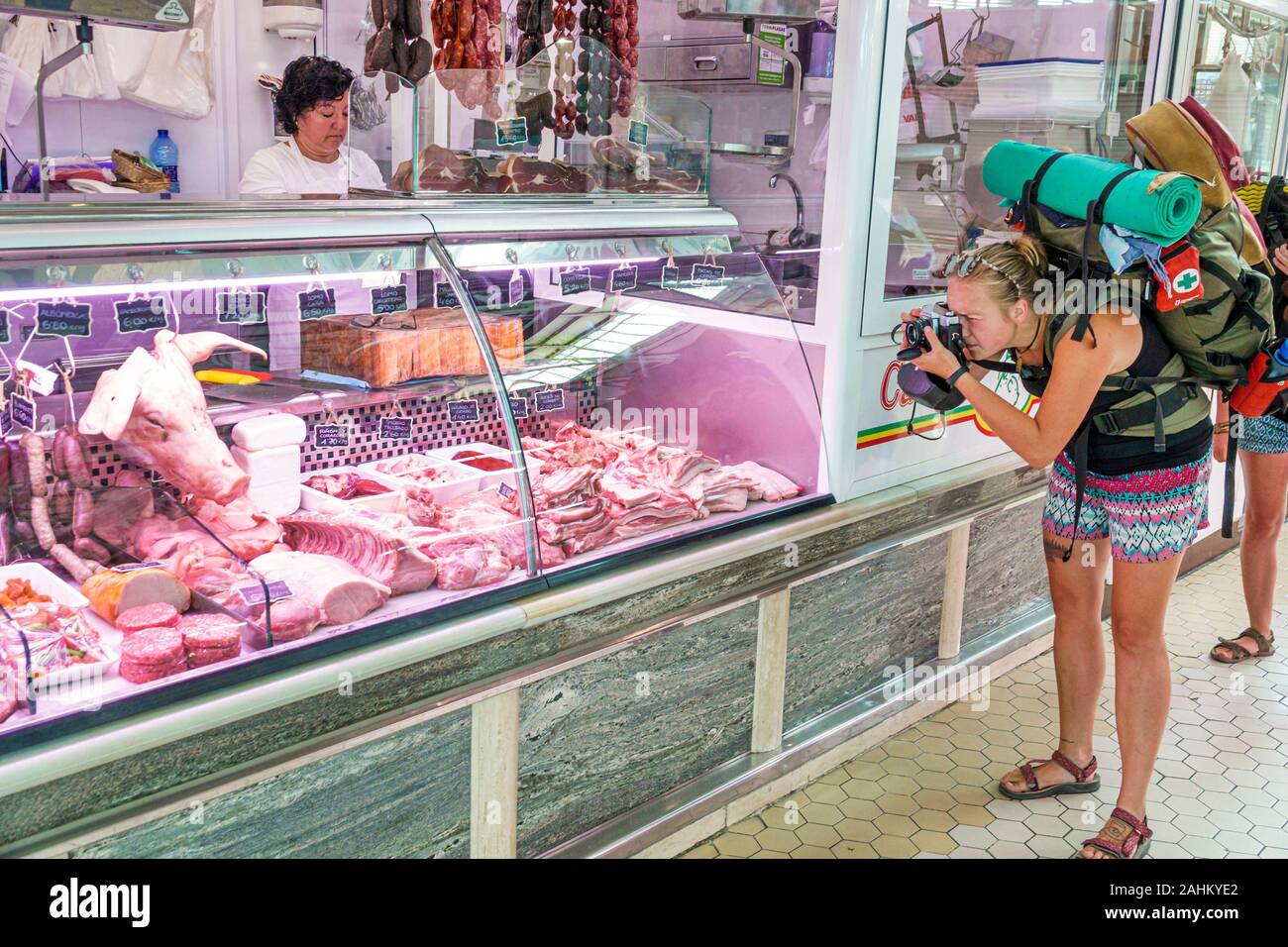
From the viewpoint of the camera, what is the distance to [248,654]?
2307 millimetres

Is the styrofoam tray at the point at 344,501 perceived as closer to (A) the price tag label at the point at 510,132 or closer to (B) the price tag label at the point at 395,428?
(B) the price tag label at the point at 395,428

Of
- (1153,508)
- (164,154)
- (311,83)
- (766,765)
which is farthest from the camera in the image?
(164,154)

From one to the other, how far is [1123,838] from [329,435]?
2.47m

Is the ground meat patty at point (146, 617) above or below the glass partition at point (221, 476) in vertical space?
below

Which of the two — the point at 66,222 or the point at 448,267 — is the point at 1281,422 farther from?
the point at 66,222

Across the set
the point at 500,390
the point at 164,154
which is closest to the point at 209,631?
the point at 500,390

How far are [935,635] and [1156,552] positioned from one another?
123cm

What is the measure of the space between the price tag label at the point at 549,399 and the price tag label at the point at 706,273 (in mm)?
577

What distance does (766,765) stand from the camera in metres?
3.50

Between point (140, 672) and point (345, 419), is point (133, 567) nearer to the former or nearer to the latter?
point (140, 672)

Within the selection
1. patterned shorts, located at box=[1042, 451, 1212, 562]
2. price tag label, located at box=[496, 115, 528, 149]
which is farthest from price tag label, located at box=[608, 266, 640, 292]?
patterned shorts, located at box=[1042, 451, 1212, 562]

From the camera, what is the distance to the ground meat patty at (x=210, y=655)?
2240 millimetres

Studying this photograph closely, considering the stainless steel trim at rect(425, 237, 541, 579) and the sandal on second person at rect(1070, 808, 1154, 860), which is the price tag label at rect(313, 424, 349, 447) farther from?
the sandal on second person at rect(1070, 808, 1154, 860)

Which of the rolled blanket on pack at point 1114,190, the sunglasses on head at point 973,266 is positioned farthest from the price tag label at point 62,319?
the rolled blanket on pack at point 1114,190
